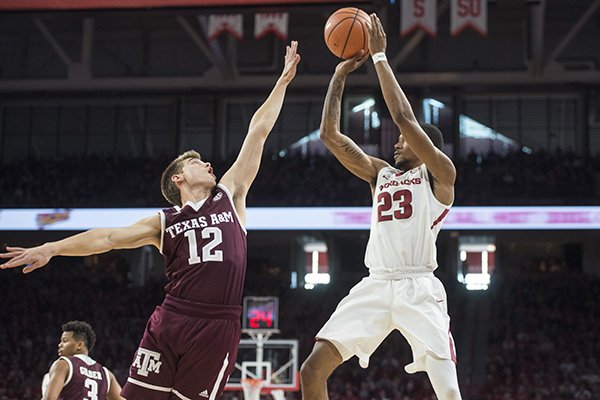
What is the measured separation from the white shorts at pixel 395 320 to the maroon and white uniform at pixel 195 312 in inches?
32.5

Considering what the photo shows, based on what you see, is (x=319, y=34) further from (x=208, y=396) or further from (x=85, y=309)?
(x=208, y=396)

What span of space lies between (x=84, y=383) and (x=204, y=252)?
9.83 feet

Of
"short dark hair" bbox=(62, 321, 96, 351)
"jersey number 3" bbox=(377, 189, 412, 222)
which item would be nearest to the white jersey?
"jersey number 3" bbox=(377, 189, 412, 222)

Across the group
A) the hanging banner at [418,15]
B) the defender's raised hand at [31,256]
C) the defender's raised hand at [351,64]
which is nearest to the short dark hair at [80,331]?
the defender's raised hand at [351,64]

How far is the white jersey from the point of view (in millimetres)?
5254

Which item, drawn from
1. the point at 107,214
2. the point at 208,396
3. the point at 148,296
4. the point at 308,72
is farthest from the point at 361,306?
the point at 308,72

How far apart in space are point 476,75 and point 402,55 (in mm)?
2879

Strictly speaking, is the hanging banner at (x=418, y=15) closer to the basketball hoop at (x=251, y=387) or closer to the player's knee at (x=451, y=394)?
the basketball hoop at (x=251, y=387)

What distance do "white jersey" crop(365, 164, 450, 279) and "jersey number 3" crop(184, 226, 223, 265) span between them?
46.5 inches

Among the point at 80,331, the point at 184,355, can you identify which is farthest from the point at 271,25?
the point at 184,355

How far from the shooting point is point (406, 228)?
5277mm

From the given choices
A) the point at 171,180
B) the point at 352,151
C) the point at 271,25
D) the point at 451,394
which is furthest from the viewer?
the point at 271,25

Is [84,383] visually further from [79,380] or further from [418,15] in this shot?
[418,15]

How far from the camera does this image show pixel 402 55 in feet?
78.3
